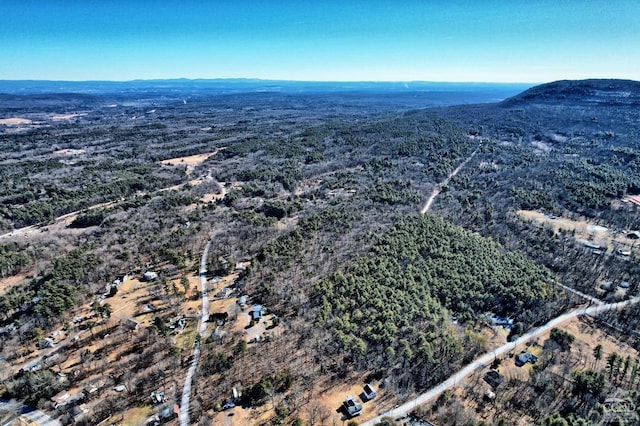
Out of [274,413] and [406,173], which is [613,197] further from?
[274,413]

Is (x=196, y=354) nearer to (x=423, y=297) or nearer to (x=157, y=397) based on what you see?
(x=157, y=397)

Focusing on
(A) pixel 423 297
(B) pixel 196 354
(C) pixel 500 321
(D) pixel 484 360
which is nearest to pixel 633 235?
(C) pixel 500 321

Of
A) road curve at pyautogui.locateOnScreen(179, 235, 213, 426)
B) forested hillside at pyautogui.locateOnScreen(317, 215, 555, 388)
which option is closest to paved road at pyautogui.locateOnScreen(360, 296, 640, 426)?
forested hillside at pyautogui.locateOnScreen(317, 215, 555, 388)

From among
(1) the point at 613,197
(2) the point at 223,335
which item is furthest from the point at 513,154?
(2) the point at 223,335

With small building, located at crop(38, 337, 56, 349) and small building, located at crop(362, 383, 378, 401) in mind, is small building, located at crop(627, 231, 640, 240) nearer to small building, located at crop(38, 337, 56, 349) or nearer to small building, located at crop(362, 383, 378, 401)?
small building, located at crop(362, 383, 378, 401)

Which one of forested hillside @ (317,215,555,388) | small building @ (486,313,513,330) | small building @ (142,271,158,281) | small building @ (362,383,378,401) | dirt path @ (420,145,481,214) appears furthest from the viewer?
dirt path @ (420,145,481,214)

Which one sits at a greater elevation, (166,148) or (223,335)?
(166,148)
